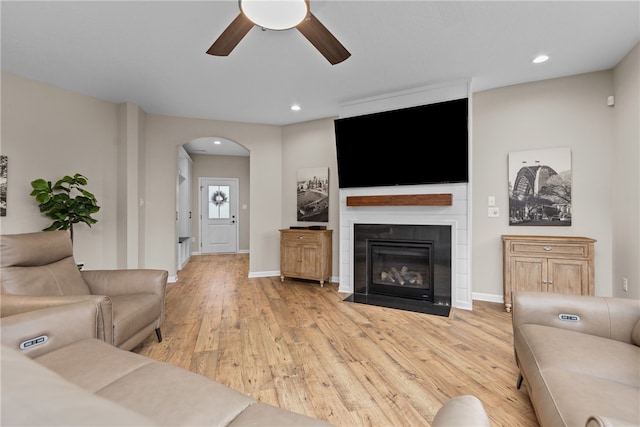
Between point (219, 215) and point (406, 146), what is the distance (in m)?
5.90

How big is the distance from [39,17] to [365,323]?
153 inches

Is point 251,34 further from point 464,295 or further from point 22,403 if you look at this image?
point 464,295

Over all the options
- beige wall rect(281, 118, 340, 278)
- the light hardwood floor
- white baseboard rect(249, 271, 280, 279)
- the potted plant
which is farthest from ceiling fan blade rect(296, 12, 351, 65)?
white baseboard rect(249, 271, 280, 279)

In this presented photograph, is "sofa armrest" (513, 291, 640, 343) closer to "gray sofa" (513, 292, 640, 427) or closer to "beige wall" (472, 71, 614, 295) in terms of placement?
"gray sofa" (513, 292, 640, 427)

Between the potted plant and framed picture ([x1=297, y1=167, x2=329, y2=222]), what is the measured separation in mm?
2882

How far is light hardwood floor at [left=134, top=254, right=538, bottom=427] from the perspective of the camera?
175 cm

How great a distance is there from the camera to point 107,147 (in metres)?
4.16

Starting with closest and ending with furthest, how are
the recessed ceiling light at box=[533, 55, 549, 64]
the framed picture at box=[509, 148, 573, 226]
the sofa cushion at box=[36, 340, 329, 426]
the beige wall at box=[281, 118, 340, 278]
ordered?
the sofa cushion at box=[36, 340, 329, 426] < the recessed ceiling light at box=[533, 55, 549, 64] < the framed picture at box=[509, 148, 573, 226] < the beige wall at box=[281, 118, 340, 278]

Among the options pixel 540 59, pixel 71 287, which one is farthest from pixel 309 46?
pixel 71 287

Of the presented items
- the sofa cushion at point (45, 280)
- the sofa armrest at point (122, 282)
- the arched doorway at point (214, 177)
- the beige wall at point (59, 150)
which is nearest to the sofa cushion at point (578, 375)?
the sofa armrest at point (122, 282)

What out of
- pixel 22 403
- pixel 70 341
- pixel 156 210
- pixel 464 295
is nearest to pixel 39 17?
pixel 70 341

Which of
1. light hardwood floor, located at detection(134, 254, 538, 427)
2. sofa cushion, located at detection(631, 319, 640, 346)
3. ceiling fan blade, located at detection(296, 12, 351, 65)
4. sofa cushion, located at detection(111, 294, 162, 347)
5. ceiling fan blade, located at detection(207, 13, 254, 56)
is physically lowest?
light hardwood floor, located at detection(134, 254, 538, 427)

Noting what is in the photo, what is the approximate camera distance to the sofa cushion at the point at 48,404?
40 cm

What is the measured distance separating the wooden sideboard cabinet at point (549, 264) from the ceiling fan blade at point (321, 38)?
2709mm
